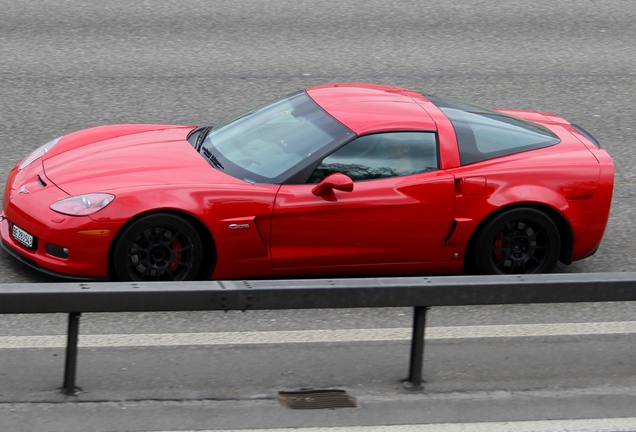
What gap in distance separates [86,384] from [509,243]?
3101mm

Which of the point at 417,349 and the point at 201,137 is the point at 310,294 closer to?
the point at 417,349

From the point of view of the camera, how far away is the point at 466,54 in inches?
489

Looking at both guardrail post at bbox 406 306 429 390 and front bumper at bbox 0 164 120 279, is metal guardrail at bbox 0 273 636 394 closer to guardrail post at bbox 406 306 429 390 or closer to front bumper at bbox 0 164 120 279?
guardrail post at bbox 406 306 429 390

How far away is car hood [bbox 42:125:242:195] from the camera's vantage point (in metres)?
6.43

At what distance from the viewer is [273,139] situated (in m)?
6.95

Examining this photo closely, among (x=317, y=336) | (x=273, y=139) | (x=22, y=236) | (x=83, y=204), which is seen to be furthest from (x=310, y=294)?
(x=22, y=236)

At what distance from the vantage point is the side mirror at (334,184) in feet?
20.5

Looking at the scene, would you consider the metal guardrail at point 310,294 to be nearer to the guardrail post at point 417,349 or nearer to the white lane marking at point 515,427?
the guardrail post at point 417,349

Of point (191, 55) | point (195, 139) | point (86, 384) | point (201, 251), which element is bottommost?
point (86, 384)

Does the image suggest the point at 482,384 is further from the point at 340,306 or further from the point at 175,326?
the point at 175,326

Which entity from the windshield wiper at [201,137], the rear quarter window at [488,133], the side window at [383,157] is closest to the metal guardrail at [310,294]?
the side window at [383,157]

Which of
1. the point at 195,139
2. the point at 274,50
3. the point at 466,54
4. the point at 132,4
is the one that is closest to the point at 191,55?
the point at 274,50

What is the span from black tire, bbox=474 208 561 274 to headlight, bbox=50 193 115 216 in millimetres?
2417

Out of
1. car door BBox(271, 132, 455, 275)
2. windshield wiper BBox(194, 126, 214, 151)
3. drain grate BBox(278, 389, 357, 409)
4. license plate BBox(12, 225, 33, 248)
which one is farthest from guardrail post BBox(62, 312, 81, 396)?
windshield wiper BBox(194, 126, 214, 151)
